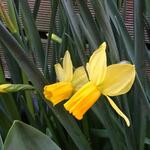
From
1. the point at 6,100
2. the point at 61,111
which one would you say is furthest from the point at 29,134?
the point at 6,100

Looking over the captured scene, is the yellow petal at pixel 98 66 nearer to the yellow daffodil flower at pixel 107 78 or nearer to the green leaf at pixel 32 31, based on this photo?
the yellow daffodil flower at pixel 107 78

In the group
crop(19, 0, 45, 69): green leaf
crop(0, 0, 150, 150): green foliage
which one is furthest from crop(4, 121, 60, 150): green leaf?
crop(19, 0, 45, 69): green leaf

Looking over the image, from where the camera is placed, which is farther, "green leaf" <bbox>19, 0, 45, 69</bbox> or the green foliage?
"green leaf" <bbox>19, 0, 45, 69</bbox>

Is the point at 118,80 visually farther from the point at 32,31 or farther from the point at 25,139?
the point at 32,31

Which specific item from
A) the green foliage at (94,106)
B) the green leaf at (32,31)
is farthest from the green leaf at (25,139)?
the green leaf at (32,31)

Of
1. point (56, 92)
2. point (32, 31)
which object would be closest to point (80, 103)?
point (56, 92)

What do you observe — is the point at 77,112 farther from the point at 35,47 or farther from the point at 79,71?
the point at 35,47

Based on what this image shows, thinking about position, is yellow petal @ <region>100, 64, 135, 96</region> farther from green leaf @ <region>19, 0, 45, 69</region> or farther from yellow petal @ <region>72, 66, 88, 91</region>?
green leaf @ <region>19, 0, 45, 69</region>

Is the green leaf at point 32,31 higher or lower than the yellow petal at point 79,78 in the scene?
higher
